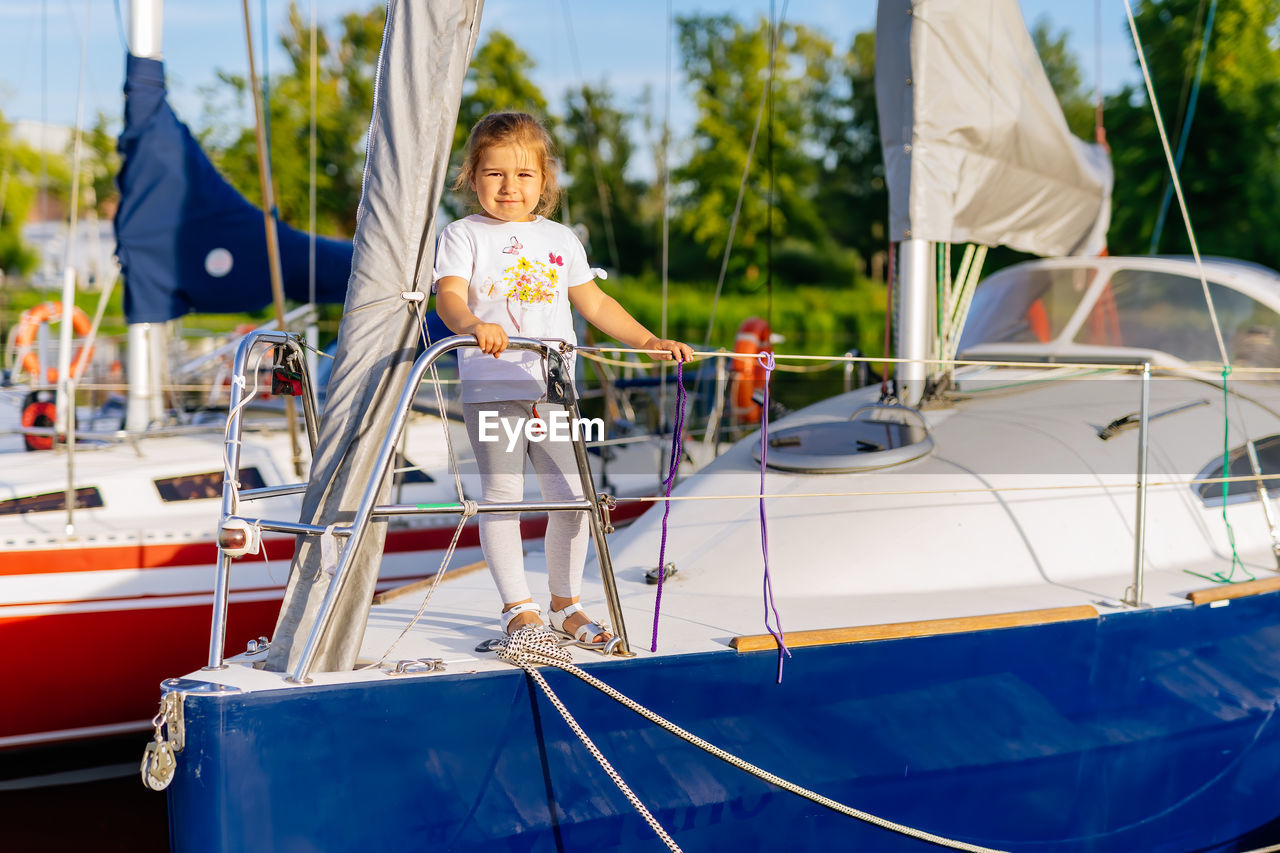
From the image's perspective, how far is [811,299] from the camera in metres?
35.3

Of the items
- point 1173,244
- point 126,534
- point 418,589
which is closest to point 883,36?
point 418,589

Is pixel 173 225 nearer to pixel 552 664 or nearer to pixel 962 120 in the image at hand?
pixel 962 120

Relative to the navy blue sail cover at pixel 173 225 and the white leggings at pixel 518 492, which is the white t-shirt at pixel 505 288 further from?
the navy blue sail cover at pixel 173 225

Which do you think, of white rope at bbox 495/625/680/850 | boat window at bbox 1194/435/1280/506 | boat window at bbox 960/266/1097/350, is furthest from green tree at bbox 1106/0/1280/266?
white rope at bbox 495/625/680/850

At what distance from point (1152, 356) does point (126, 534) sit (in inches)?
187

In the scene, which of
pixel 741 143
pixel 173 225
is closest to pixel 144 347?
pixel 173 225

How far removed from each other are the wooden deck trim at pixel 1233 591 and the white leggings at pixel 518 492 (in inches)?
76.0

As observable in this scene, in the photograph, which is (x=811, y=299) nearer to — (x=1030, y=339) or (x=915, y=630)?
(x=1030, y=339)

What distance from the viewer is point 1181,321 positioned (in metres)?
4.66

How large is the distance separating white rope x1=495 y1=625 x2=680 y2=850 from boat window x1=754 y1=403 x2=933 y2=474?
134 centimetres

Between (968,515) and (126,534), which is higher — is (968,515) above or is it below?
above

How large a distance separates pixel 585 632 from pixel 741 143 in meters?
34.5

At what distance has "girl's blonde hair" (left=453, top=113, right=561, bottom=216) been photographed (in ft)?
8.55

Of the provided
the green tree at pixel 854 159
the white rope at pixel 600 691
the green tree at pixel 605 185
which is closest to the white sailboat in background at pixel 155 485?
the white rope at pixel 600 691
